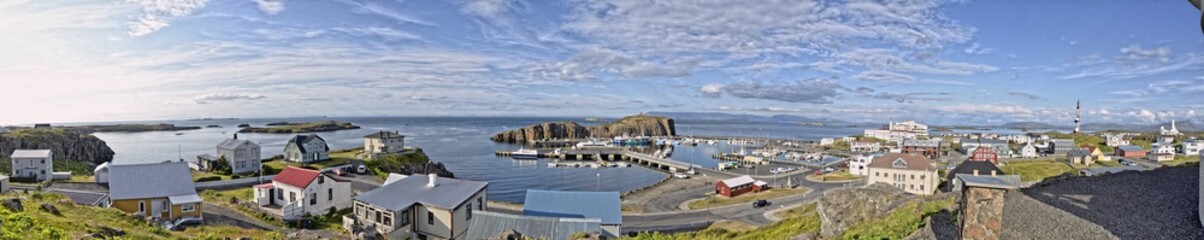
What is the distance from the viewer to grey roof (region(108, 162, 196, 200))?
74.7ft

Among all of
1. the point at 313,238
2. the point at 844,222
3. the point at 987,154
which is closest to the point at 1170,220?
the point at 844,222

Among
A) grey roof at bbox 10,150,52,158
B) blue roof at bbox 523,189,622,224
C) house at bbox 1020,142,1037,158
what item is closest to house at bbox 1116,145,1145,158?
house at bbox 1020,142,1037,158

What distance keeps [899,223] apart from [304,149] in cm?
4985

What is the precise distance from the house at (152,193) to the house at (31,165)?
2012 cm

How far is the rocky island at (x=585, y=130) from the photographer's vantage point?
12950cm

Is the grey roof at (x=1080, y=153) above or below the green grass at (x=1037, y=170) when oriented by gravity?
above

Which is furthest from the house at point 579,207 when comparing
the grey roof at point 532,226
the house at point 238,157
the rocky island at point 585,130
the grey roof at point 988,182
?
the rocky island at point 585,130

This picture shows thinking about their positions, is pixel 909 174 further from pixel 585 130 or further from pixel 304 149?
pixel 585 130

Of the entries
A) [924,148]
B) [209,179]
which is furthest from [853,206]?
[924,148]

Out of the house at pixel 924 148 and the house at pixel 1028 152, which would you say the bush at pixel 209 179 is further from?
the house at pixel 1028 152

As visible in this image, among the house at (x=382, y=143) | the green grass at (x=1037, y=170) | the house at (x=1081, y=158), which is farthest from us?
the house at (x=1081, y=158)

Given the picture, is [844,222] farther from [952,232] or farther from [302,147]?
[302,147]

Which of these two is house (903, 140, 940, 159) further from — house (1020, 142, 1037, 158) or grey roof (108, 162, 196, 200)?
grey roof (108, 162, 196, 200)

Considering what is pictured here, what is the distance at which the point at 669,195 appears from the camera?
44.9 metres
